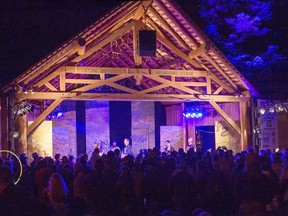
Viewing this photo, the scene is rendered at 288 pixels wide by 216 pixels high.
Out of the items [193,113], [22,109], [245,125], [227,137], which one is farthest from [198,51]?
[193,113]

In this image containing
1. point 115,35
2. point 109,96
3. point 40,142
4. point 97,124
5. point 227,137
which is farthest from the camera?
point 97,124

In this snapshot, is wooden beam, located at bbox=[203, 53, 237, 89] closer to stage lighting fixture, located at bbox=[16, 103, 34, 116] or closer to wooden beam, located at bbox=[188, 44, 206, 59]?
wooden beam, located at bbox=[188, 44, 206, 59]

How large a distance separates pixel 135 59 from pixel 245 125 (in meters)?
5.20

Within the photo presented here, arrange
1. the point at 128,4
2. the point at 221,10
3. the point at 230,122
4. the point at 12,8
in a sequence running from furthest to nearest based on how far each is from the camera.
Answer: the point at 221,10 → the point at 12,8 → the point at 230,122 → the point at 128,4

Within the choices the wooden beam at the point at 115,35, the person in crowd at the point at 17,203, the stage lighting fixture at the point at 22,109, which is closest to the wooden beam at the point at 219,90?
the wooden beam at the point at 115,35

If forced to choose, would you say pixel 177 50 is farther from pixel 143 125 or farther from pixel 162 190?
pixel 162 190

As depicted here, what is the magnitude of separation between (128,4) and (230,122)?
6473 mm

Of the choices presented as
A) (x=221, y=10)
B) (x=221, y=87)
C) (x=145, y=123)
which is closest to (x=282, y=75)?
(x=221, y=10)

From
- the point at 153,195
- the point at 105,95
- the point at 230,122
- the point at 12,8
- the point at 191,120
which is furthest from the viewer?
the point at 191,120

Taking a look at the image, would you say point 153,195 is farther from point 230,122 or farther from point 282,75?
point 282,75

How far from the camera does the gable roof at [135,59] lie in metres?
15.3

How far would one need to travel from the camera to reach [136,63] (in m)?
16.8

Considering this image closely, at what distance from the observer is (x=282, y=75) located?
2820cm

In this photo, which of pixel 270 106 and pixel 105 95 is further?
pixel 270 106
